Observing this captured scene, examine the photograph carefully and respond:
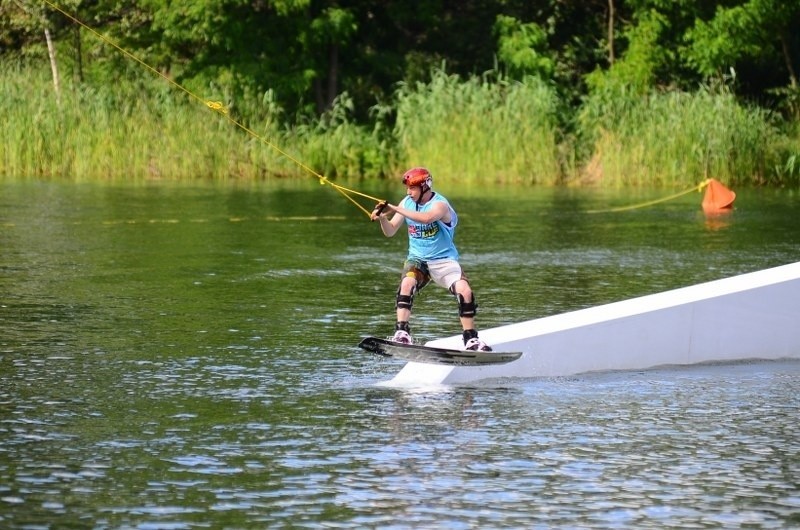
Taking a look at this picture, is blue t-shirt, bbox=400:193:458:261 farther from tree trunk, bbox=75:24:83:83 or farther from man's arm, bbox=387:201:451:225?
tree trunk, bbox=75:24:83:83

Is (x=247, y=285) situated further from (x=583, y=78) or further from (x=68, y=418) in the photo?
(x=583, y=78)

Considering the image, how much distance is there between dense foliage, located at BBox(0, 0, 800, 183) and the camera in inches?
1455

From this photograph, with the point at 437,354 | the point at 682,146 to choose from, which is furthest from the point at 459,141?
the point at 437,354

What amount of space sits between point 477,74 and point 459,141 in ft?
39.3

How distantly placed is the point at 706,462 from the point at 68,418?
336cm

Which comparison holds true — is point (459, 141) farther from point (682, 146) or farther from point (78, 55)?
point (78, 55)

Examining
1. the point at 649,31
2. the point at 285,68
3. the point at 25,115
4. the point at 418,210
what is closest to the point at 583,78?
the point at 649,31

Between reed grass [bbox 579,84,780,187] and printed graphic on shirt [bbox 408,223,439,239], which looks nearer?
printed graphic on shirt [bbox 408,223,439,239]

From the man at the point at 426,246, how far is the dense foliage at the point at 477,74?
983 inches

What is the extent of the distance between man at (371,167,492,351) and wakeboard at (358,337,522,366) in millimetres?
317

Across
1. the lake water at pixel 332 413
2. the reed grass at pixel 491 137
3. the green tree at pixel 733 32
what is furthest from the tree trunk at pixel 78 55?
the lake water at pixel 332 413

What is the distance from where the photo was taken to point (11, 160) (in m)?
37.8

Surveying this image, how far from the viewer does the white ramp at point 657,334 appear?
10820 millimetres

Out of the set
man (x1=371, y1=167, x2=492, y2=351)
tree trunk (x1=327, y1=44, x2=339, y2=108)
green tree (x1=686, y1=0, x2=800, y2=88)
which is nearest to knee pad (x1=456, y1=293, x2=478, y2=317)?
man (x1=371, y1=167, x2=492, y2=351)
